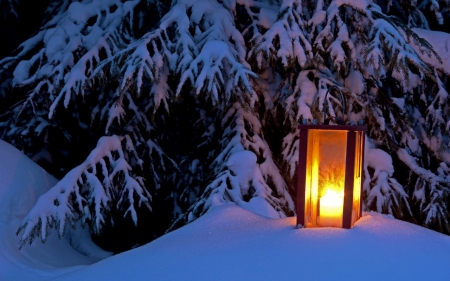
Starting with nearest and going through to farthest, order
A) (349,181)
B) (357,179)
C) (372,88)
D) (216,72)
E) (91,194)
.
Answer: (349,181) → (357,179) → (216,72) → (91,194) → (372,88)

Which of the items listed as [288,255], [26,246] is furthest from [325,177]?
[26,246]

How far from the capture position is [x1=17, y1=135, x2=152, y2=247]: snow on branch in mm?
2885

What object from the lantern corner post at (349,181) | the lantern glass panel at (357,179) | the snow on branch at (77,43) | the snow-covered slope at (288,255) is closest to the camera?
the snow-covered slope at (288,255)

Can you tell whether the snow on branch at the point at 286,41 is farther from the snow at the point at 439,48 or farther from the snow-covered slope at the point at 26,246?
the snow-covered slope at the point at 26,246

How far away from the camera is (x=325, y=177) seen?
6.98 ft

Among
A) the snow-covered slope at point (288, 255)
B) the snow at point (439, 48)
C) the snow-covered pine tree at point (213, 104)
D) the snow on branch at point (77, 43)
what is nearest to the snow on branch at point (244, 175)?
the snow-covered pine tree at point (213, 104)

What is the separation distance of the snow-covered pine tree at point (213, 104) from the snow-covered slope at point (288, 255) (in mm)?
860

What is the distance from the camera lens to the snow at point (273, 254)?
164cm

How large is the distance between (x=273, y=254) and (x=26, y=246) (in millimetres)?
1862

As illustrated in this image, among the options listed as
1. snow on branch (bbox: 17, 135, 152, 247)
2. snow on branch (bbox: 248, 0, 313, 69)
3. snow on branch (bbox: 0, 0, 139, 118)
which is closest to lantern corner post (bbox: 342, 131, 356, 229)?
snow on branch (bbox: 248, 0, 313, 69)

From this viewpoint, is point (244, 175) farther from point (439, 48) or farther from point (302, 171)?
point (439, 48)

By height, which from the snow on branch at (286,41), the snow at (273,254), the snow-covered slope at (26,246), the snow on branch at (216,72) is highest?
the snow on branch at (286,41)

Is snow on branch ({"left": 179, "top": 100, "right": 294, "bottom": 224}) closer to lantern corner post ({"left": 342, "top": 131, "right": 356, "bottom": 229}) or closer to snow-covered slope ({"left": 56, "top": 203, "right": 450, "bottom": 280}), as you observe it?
snow-covered slope ({"left": 56, "top": 203, "right": 450, "bottom": 280})

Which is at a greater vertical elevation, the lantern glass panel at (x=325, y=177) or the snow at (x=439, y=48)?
the snow at (x=439, y=48)
